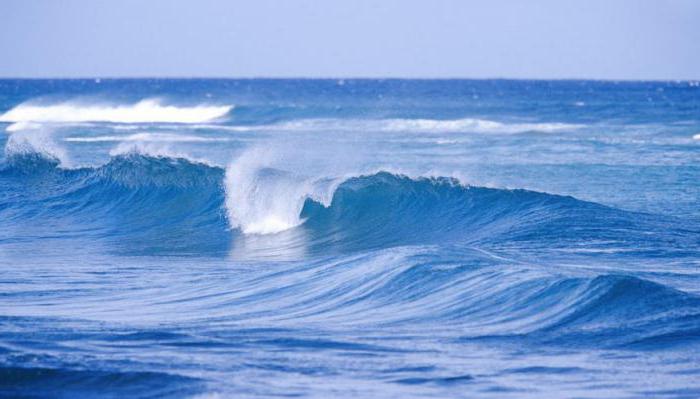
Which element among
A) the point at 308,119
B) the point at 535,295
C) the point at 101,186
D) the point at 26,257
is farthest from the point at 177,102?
the point at 535,295

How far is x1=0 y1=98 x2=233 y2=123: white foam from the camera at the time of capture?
184 feet

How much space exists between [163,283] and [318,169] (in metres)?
14.5

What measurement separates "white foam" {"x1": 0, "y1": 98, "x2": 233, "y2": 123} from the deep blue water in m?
30.7

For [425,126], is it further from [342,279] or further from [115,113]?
[342,279]

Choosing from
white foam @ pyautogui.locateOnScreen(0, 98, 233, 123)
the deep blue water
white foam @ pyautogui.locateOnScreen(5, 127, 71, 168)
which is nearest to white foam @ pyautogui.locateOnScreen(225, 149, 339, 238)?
the deep blue water

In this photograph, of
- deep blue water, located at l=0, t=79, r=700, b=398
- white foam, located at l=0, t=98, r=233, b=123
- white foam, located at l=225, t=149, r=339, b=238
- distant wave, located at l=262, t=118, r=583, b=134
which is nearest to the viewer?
deep blue water, located at l=0, t=79, r=700, b=398

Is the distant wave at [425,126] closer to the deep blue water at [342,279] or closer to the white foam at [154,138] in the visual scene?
the white foam at [154,138]

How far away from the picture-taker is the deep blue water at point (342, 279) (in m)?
6.71

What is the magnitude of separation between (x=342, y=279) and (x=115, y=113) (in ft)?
168

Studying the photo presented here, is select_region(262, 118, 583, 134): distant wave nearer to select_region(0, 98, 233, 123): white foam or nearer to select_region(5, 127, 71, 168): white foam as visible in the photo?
select_region(0, 98, 233, 123): white foam

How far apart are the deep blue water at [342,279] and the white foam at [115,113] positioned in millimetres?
30675

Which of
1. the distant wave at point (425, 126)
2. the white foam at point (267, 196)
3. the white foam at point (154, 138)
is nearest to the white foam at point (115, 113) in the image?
the distant wave at point (425, 126)

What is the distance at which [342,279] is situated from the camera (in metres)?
10.4

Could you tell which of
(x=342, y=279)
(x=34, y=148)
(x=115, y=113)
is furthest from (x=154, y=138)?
(x=342, y=279)
